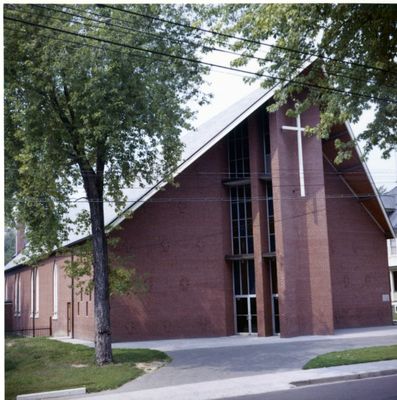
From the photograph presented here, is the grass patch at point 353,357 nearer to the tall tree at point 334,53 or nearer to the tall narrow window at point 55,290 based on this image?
the tall tree at point 334,53

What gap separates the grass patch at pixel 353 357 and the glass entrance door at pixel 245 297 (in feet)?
32.1

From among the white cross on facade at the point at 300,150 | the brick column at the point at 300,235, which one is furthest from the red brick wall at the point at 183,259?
the white cross on facade at the point at 300,150

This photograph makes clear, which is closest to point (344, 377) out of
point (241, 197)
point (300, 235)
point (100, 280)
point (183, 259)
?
point (100, 280)

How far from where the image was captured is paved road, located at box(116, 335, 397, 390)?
16.4m

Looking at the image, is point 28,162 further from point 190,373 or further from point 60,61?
point 190,373

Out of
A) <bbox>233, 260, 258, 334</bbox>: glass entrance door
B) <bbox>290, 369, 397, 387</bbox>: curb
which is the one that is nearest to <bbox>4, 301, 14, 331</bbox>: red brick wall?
<bbox>233, 260, 258, 334</bbox>: glass entrance door

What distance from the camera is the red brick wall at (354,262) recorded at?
31391mm

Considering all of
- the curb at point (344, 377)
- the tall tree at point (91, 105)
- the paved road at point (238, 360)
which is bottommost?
the paved road at point (238, 360)

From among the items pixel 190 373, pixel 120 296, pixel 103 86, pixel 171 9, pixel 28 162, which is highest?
pixel 171 9

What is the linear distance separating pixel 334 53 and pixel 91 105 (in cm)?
712

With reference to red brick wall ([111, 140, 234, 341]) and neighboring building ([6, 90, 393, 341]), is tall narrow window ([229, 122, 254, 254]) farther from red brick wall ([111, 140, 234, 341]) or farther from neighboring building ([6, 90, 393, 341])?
red brick wall ([111, 140, 234, 341])

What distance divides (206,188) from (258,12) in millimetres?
16495

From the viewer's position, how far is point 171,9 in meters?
18.4

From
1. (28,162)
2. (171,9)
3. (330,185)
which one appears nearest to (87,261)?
(28,162)
